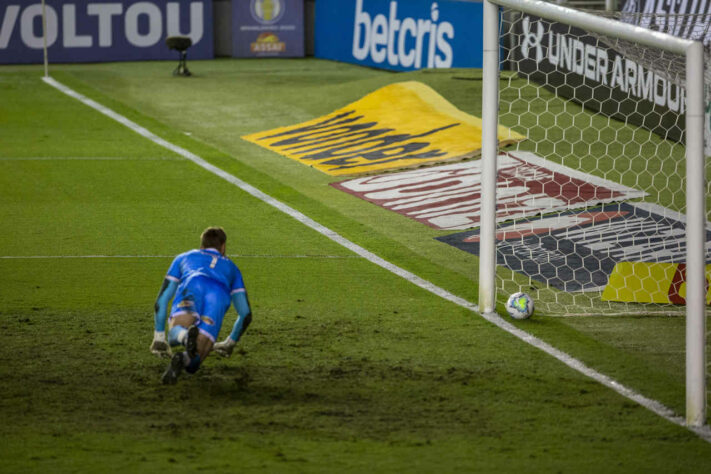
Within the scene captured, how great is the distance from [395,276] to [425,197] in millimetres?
3504

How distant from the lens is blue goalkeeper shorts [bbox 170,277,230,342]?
6406 millimetres

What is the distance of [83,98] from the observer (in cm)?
2133

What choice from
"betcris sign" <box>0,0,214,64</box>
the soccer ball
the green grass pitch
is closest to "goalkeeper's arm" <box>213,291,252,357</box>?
the green grass pitch

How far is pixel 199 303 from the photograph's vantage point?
253 inches

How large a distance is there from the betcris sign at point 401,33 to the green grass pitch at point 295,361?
9.27m

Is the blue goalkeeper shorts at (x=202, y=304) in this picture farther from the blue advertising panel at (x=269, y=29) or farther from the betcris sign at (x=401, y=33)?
the blue advertising panel at (x=269, y=29)

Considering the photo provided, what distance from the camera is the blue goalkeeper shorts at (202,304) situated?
252 inches

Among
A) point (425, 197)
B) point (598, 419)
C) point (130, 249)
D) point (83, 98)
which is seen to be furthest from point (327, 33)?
point (598, 419)

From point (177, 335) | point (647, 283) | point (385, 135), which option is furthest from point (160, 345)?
point (385, 135)

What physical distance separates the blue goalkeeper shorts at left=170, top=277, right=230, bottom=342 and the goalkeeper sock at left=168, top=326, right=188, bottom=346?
109 mm

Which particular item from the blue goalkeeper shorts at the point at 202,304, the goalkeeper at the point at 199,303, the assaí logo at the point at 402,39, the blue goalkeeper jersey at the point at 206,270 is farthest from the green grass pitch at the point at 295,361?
the assaí logo at the point at 402,39

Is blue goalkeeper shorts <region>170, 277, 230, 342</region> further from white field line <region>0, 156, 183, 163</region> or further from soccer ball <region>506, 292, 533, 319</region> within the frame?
white field line <region>0, 156, 183, 163</region>

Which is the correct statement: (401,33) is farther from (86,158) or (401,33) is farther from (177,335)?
(177,335)

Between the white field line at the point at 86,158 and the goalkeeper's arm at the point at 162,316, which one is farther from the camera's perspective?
the white field line at the point at 86,158
